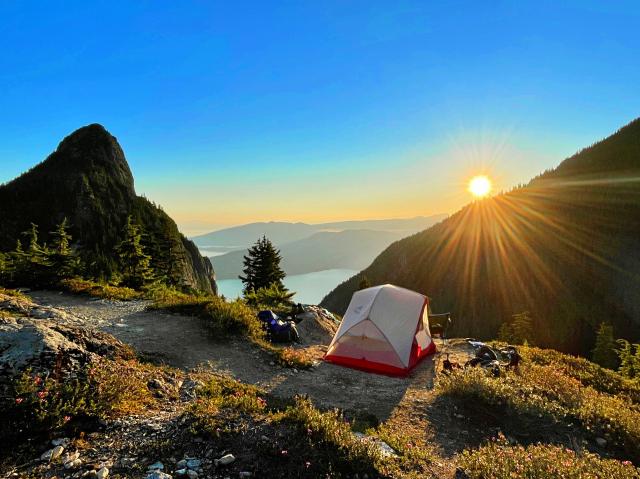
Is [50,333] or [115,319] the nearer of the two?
[50,333]

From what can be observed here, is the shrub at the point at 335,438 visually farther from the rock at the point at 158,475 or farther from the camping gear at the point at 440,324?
the camping gear at the point at 440,324

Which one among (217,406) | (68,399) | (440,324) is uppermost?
(68,399)

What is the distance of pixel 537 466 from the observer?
496 centimetres

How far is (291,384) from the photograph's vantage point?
33.3ft

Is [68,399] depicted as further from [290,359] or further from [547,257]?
[547,257]

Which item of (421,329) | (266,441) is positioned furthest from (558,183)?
(266,441)

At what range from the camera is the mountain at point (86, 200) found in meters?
76.6

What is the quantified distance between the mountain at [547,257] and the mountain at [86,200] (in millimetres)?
75695

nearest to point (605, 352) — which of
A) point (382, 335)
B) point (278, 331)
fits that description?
point (382, 335)

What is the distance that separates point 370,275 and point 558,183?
348 ft

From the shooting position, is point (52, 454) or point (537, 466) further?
point (537, 466)

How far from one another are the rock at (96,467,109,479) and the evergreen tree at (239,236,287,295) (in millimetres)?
38770

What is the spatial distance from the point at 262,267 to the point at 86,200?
66.9 meters

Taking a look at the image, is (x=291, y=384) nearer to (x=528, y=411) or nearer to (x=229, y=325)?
(x=229, y=325)
